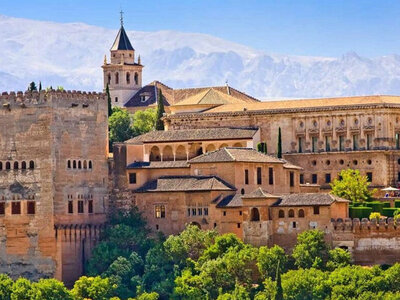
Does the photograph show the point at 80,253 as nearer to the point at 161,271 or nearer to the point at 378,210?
the point at 161,271

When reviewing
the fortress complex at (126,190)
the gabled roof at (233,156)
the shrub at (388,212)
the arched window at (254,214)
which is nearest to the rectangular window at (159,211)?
the fortress complex at (126,190)

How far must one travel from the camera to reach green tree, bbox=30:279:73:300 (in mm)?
83438

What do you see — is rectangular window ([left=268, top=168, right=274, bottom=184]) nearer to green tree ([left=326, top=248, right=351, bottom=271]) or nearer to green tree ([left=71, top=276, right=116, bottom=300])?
green tree ([left=326, top=248, right=351, bottom=271])

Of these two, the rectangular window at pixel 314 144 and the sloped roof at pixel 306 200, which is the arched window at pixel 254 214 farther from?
the rectangular window at pixel 314 144

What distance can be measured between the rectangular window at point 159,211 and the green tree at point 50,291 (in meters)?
8.17

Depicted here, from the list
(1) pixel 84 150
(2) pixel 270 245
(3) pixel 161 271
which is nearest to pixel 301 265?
(2) pixel 270 245

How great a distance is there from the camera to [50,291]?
8356 cm

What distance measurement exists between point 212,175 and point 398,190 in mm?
15168

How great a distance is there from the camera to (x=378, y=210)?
9062cm

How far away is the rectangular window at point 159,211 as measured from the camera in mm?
90250

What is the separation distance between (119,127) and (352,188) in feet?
64.8

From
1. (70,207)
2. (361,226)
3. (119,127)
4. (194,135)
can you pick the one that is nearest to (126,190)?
(70,207)

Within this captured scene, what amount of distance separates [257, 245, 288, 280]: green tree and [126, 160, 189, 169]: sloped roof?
10298mm

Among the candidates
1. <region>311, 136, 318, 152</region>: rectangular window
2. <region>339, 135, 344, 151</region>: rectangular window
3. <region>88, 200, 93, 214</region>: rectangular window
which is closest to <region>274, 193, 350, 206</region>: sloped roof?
<region>88, 200, 93, 214</region>: rectangular window
